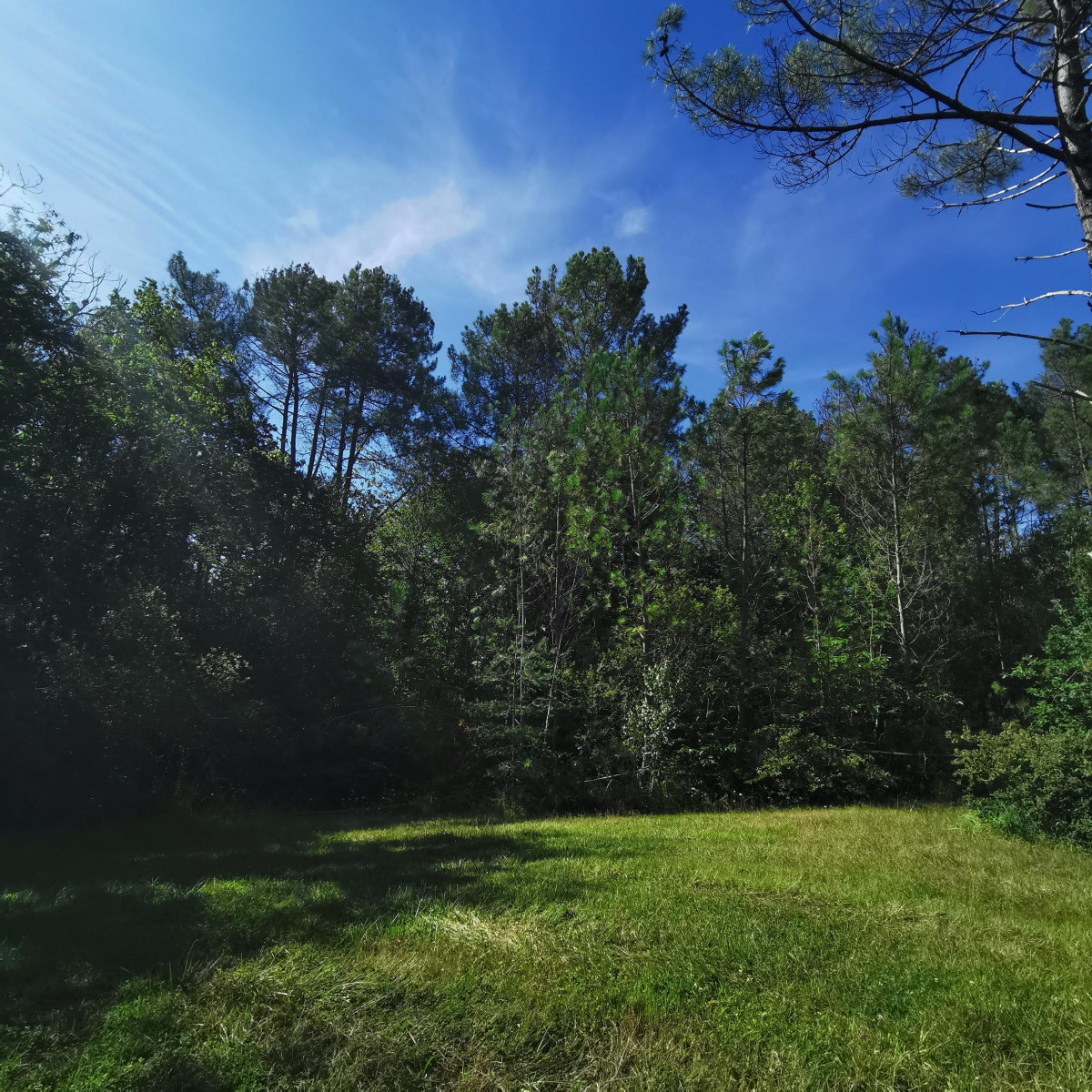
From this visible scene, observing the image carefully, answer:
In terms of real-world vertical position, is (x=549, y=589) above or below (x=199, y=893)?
above

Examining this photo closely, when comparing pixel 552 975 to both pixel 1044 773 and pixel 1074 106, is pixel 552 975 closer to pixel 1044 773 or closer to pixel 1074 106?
pixel 1074 106

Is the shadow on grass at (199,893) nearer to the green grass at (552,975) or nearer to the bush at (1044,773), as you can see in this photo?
the green grass at (552,975)

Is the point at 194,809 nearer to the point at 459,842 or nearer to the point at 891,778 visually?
the point at 459,842

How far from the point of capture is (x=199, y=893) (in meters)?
4.96

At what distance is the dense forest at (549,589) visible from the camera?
9461mm

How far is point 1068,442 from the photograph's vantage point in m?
18.2

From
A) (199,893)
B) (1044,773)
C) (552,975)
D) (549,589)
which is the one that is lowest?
(199,893)

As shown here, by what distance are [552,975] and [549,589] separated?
9.56 meters

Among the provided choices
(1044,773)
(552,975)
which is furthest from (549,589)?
(552,975)

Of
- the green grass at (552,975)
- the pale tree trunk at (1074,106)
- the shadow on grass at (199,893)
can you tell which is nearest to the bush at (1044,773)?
the green grass at (552,975)

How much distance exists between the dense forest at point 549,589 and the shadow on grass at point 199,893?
250 centimetres

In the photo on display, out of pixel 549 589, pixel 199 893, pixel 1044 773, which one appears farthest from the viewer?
pixel 549 589

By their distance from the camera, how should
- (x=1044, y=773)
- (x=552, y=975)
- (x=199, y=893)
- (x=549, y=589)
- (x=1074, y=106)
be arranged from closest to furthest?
(x=552, y=975), (x=1074, y=106), (x=199, y=893), (x=1044, y=773), (x=549, y=589)

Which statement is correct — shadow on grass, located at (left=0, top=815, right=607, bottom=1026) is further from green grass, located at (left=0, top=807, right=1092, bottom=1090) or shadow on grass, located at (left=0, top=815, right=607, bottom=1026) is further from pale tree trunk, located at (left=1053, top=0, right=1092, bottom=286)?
pale tree trunk, located at (left=1053, top=0, right=1092, bottom=286)
